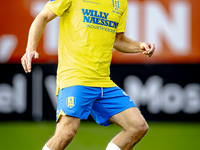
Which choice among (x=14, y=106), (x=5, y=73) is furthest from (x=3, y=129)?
(x=5, y=73)

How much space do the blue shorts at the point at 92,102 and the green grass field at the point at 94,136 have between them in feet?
6.93

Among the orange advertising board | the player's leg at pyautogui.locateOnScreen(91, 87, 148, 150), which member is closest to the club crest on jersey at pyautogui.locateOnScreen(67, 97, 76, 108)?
the player's leg at pyautogui.locateOnScreen(91, 87, 148, 150)

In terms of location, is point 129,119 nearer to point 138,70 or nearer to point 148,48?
point 148,48

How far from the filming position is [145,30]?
6.30 metres

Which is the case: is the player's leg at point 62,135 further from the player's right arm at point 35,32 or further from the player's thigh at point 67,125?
the player's right arm at point 35,32

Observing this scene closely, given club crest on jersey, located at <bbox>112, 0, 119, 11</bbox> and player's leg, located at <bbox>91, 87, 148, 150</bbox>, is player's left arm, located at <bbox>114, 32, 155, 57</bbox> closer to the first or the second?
club crest on jersey, located at <bbox>112, 0, 119, 11</bbox>

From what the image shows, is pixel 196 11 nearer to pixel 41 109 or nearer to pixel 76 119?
pixel 41 109

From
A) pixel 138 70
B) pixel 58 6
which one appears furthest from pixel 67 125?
pixel 138 70

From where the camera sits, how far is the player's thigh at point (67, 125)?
2904 millimetres

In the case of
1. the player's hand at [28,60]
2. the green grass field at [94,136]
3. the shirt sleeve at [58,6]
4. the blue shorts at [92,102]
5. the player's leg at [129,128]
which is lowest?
the green grass field at [94,136]

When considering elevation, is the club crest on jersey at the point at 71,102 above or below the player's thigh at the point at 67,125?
above

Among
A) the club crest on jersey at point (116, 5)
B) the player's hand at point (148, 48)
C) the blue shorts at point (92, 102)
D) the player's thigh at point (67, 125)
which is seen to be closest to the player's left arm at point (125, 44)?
the player's hand at point (148, 48)

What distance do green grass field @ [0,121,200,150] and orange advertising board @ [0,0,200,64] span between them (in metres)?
1.04

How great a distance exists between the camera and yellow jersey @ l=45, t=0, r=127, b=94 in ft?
10.1
